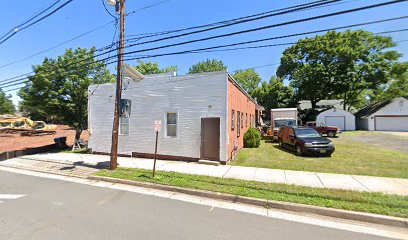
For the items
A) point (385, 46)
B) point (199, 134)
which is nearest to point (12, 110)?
point (199, 134)

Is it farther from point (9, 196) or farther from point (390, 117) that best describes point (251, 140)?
point (390, 117)

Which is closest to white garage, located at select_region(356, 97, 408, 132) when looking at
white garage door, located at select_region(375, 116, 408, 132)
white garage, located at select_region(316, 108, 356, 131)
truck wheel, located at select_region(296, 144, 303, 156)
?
white garage door, located at select_region(375, 116, 408, 132)

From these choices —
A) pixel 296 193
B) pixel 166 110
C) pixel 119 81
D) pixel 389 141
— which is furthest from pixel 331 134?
pixel 119 81

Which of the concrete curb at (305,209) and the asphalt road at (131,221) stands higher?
the concrete curb at (305,209)

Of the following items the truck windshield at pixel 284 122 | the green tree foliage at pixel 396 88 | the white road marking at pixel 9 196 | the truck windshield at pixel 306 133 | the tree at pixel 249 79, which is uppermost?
the tree at pixel 249 79

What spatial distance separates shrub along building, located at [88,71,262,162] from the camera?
9.89m

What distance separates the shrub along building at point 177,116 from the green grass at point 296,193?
9.46 feet

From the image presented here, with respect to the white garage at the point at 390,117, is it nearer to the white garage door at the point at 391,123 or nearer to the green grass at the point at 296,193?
the white garage door at the point at 391,123

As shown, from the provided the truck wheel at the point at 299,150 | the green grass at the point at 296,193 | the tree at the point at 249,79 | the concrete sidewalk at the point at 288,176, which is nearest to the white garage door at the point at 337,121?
the tree at the point at 249,79

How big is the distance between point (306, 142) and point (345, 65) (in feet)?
97.6

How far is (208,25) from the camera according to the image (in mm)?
7535

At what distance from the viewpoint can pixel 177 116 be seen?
1084 cm

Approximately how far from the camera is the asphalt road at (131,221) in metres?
3.87

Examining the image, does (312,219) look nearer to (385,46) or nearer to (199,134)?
(199,134)
